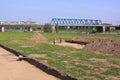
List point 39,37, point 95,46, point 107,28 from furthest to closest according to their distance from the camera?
point 107,28
point 39,37
point 95,46

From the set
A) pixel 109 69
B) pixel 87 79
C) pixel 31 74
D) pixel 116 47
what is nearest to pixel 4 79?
pixel 31 74

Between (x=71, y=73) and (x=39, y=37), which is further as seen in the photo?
(x=39, y=37)

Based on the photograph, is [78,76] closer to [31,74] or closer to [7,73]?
[31,74]

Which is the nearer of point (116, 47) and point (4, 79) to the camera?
point (4, 79)

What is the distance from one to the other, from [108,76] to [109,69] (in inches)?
102

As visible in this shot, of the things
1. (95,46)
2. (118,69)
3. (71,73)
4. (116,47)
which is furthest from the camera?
(95,46)

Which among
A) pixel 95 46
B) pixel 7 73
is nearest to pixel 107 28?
pixel 95 46

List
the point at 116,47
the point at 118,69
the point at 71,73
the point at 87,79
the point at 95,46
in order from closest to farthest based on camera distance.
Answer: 1. the point at 87,79
2. the point at 71,73
3. the point at 118,69
4. the point at 116,47
5. the point at 95,46

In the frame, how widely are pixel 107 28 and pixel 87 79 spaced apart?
596 ft

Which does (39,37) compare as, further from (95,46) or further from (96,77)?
(96,77)

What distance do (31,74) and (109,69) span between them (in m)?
4.25

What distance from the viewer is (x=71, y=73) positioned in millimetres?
17219

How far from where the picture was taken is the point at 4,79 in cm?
1733

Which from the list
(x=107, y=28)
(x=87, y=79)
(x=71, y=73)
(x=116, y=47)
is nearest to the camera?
(x=87, y=79)
